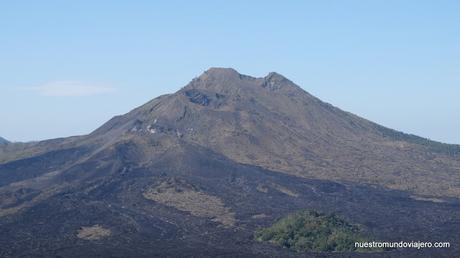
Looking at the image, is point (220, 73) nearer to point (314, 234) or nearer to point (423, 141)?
point (423, 141)

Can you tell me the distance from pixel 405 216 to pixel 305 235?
24754mm

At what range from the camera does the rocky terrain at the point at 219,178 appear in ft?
240

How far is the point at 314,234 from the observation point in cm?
6681

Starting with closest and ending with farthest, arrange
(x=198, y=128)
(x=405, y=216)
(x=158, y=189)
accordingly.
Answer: (x=405, y=216), (x=158, y=189), (x=198, y=128)

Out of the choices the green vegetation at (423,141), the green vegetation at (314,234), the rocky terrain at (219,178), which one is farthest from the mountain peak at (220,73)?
the green vegetation at (314,234)

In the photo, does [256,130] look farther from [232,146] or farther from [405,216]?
[405,216]

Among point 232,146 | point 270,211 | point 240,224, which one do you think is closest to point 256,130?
point 232,146

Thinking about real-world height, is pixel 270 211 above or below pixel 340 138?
below

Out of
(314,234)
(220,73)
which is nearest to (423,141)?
(220,73)

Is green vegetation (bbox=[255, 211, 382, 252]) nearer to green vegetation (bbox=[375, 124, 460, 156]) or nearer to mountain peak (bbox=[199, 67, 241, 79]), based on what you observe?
green vegetation (bbox=[375, 124, 460, 156])

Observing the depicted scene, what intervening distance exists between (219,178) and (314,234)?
Result: 4539 cm

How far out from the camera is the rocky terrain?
A: 2884 inches

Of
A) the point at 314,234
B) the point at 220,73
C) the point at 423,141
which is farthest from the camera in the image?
the point at 220,73

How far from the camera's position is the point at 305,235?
67062 mm
